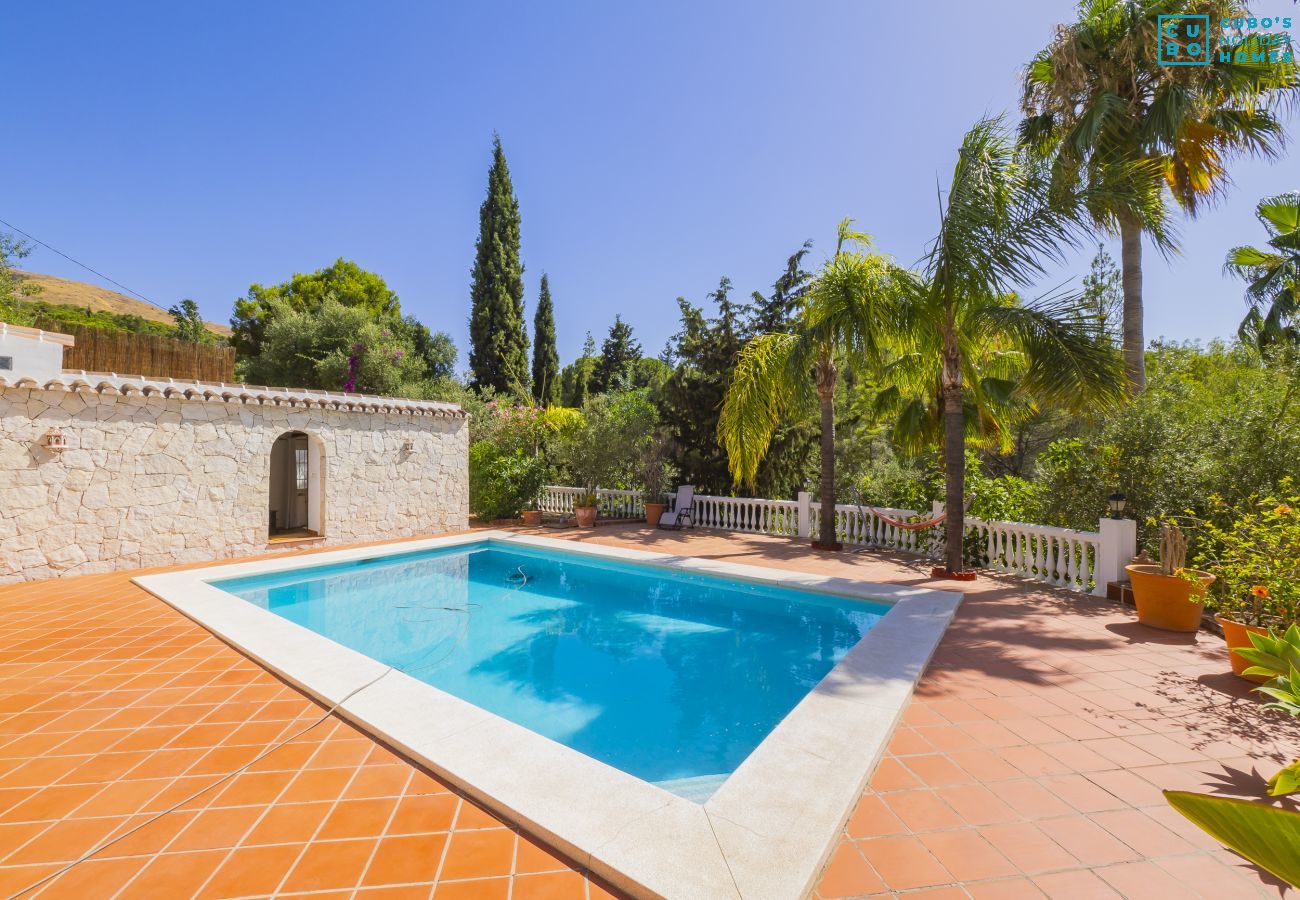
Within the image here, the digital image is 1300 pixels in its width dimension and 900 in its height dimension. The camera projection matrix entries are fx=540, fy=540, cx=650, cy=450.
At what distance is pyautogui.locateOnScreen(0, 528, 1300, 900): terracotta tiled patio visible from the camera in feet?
7.54

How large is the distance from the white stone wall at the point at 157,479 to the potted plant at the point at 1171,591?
12252 mm

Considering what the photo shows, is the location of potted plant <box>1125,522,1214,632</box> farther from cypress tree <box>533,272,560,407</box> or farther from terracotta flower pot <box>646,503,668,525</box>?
cypress tree <box>533,272,560,407</box>

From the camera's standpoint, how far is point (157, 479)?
855cm

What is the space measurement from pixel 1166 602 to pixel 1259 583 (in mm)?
1059

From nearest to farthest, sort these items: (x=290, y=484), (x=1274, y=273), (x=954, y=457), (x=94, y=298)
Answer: (x=954, y=457) < (x=1274, y=273) < (x=290, y=484) < (x=94, y=298)

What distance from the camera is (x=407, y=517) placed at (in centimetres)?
1191

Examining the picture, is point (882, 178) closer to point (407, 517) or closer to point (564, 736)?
point (564, 736)

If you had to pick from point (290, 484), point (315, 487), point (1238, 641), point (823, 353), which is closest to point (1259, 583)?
→ point (1238, 641)

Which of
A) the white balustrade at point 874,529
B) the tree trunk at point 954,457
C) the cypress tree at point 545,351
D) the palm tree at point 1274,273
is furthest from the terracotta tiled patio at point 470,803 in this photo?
the cypress tree at point 545,351

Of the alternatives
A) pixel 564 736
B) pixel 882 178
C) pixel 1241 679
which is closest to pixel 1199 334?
pixel 882 178

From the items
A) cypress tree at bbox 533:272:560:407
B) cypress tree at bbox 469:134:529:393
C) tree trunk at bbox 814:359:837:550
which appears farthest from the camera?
cypress tree at bbox 533:272:560:407

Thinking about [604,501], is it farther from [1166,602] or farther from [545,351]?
[545,351]

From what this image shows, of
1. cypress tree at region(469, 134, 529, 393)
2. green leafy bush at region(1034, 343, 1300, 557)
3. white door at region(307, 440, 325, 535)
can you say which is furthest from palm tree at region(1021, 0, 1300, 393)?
cypress tree at region(469, 134, 529, 393)

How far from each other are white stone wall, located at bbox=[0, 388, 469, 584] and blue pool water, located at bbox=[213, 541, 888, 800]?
1.71m
